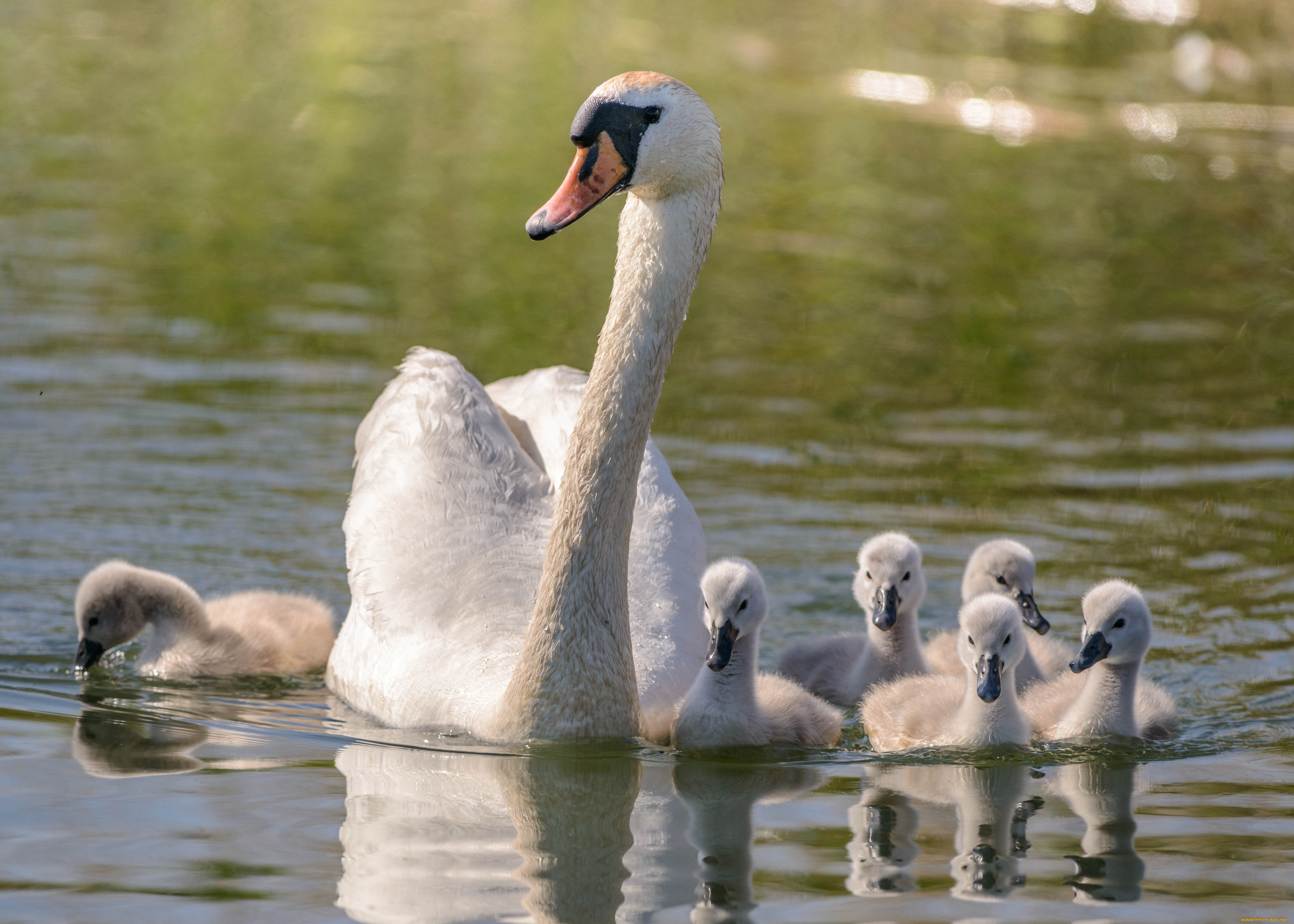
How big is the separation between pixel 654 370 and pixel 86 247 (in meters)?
10.6

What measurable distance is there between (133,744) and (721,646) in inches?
82.5

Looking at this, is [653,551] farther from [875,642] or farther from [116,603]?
[116,603]

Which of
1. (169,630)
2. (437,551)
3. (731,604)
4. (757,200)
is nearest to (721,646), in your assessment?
(731,604)

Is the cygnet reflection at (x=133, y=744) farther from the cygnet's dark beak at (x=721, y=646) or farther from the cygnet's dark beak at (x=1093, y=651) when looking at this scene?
the cygnet's dark beak at (x=1093, y=651)

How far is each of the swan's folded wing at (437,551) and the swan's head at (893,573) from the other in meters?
1.32

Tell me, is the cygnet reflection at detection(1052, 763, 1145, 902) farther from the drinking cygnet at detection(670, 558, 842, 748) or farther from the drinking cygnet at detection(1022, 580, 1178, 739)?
the drinking cygnet at detection(670, 558, 842, 748)

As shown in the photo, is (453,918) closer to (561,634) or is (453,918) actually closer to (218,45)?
(561,634)

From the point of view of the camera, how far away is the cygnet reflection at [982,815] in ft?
17.4

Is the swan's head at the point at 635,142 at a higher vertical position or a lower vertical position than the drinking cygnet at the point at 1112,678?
higher

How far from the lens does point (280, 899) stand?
503 centimetres

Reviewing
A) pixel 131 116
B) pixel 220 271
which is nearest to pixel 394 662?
pixel 220 271

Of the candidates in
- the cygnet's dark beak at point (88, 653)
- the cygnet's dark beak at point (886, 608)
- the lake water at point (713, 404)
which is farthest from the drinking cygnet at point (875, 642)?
the cygnet's dark beak at point (88, 653)

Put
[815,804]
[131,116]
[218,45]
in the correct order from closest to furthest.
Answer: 1. [815,804]
2. [131,116]
3. [218,45]

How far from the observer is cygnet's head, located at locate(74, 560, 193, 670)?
306 inches
